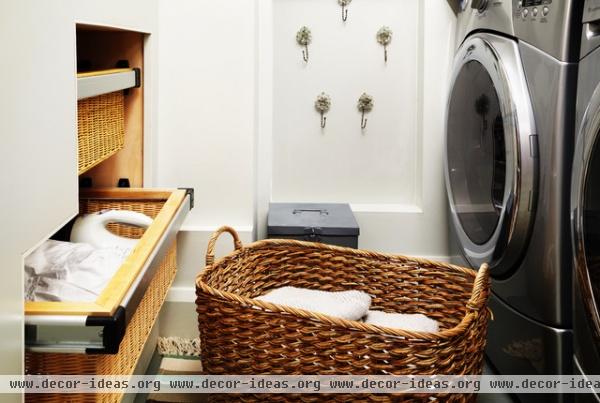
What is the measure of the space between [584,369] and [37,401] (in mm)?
914

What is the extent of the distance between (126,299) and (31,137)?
245 millimetres

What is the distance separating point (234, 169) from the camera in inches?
77.8

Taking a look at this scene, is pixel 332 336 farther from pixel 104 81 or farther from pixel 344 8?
pixel 344 8

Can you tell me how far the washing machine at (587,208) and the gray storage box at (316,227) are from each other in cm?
85

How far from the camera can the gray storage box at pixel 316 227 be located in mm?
1938

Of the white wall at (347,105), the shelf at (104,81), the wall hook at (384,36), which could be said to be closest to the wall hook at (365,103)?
the white wall at (347,105)

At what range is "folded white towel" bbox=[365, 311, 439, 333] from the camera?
1.42 m

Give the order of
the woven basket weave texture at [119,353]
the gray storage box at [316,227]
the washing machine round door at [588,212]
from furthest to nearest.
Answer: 1. the gray storage box at [316,227]
2. the washing machine round door at [588,212]
3. the woven basket weave texture at [119,353]

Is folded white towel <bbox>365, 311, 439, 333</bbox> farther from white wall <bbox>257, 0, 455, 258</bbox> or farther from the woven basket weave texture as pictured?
white wall <bbox>257, 0, 455, 258</bbox>

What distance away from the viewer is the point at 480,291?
120 centimetres

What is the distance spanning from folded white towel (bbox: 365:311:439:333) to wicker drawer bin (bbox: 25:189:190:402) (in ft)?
1.62

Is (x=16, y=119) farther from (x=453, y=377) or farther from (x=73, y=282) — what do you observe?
(x=453, y=377)

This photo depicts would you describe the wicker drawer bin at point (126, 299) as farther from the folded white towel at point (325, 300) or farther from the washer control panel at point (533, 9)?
the washer control panel at point (533, 9)

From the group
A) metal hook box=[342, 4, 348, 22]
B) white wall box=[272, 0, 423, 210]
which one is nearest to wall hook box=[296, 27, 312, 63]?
white wall box=[272, 0, 423, 210]
